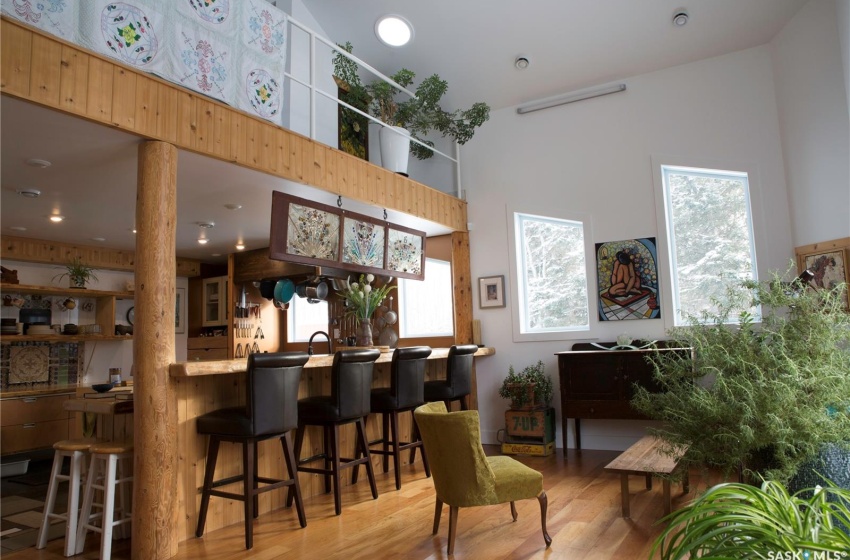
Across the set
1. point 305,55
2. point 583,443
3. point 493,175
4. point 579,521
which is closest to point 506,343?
point 583,443

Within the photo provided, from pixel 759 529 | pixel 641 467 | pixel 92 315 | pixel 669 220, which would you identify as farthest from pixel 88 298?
pixel 759 529

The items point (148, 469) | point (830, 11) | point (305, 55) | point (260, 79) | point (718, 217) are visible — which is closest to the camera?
point (148, 469)

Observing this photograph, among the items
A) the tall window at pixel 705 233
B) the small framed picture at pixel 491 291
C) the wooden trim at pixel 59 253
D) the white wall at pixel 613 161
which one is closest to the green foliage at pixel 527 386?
the white wall at pixel 613 161

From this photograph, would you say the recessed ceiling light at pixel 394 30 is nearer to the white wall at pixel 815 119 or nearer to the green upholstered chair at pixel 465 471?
the white wall at pixel 815 119

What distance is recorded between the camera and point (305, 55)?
592 centimetres

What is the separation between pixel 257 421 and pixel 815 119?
15.5 ft

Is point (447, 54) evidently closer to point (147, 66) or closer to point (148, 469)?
point (147, 66)

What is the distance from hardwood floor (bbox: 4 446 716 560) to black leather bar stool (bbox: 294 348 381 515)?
27 centimetres

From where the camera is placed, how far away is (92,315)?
663 cm

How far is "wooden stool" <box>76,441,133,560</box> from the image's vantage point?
9.75 feet

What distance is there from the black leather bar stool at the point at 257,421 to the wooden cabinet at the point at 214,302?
403 centimetres

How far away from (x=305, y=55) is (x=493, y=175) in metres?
2.35

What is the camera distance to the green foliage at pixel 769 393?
68.7 inches

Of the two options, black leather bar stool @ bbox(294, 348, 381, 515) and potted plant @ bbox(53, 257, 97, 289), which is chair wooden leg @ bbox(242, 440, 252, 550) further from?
potted plant @ bbox(53, 257, 97, 289)
